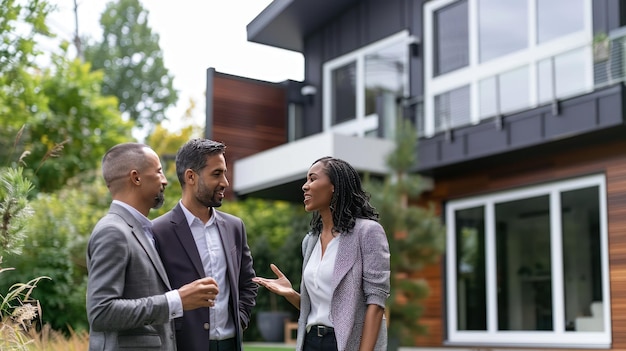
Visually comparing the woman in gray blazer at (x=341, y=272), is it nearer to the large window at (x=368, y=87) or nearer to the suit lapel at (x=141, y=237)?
the suit lapel at (x=141, y=237)

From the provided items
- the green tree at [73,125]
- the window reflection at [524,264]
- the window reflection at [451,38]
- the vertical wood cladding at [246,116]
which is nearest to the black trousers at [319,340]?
the window reflection at [524,264]

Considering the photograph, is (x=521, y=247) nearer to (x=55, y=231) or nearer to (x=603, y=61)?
(x=603, y=61)

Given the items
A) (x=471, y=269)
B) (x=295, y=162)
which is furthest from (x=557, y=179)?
(x=295, y=162)

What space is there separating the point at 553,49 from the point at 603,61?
1.32 metres

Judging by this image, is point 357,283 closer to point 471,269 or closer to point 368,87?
point 471,269

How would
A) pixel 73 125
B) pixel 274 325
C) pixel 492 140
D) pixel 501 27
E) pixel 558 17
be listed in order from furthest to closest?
pixel 73 125
pixel 274 325
pixel 501 27
pixel 558 17
pixel 492 140

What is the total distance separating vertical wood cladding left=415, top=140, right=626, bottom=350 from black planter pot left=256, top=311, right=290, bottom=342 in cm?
231

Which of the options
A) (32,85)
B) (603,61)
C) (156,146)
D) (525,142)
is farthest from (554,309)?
(156,146)

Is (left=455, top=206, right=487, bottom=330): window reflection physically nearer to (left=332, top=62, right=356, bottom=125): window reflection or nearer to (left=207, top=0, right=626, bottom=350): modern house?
(left=207, top=0, right=626, bottom=350): modern house

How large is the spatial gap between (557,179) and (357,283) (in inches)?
349

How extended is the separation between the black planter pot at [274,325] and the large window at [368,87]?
3.25m

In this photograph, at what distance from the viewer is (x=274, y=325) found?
14547mm

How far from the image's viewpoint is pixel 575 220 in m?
11.6

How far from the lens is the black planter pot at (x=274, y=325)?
14.5m
